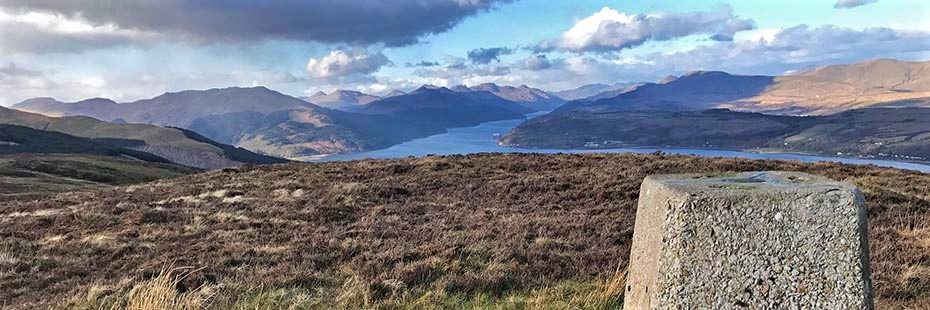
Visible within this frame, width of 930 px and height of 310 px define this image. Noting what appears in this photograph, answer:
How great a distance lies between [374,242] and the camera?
11.7 m

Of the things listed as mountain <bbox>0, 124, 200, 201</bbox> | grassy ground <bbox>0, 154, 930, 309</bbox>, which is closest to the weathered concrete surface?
grassy ground <bbox>0, 154, 930, 309</bbox>

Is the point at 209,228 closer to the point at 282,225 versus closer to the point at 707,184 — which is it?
the point at 282,225

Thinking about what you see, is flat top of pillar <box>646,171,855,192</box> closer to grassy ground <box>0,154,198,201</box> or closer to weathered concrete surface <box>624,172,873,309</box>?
weathered concrete surface <box>624,172,873,309</box>

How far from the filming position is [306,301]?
7430 mm

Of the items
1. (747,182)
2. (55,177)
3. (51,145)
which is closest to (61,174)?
(55,177)

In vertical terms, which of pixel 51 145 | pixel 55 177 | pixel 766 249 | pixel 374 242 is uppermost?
pixel 51 145

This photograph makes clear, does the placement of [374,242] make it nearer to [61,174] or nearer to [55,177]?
[55,177]

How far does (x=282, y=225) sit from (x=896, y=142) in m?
235

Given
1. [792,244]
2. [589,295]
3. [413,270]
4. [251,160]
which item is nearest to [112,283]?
[413,270]

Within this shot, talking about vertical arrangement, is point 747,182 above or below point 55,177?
above

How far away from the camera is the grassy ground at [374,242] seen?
760cm

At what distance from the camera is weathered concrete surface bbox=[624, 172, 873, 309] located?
11.7 feet

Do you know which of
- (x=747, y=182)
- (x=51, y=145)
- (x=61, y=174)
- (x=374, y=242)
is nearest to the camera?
(x=747, y=182)

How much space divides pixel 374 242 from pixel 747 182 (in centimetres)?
868
